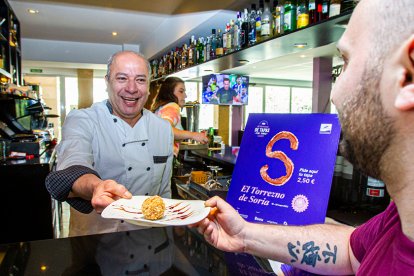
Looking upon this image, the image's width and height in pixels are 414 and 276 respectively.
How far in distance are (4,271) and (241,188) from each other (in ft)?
3.13

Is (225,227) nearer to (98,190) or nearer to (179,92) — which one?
(98,190)

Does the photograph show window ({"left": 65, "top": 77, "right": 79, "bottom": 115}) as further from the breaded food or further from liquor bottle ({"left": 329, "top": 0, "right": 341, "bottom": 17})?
the breaded food

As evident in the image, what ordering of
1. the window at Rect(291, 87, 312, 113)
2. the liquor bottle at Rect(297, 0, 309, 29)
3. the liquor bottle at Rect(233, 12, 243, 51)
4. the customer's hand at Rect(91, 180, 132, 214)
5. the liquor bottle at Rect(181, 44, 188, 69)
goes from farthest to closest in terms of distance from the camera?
the window at Rect(291, 87, 312, 113)
the liquor bottle at Rect(181, 44, 188, 69)
the liquor bottle at Rect(233, 12, 243, 51)
the liquor bottle at Rect(297, 0, 309, 29)
the customer's hand at Rect(91, 180, 132, 214)

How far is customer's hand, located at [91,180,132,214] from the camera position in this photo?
1148mm

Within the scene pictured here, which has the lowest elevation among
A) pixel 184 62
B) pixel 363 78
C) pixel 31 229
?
pixel 31 229

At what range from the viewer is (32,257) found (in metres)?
1.13

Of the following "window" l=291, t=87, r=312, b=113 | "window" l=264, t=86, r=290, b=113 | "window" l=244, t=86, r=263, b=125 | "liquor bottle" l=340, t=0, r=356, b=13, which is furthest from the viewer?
"window" l=291, t=87, r=312, b=113

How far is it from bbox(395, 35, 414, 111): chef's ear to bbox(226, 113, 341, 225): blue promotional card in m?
0.70

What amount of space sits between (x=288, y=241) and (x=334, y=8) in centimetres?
132

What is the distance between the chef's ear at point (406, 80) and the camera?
22.0 inches

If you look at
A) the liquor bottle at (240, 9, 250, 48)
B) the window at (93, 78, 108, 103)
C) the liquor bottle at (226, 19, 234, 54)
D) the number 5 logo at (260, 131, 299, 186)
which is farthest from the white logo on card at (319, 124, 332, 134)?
the window at (93, 78, 108, 103)

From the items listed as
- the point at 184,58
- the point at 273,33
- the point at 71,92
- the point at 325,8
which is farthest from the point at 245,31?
the point at 71,92

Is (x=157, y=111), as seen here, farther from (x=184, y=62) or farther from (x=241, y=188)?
(x=241, y=188)

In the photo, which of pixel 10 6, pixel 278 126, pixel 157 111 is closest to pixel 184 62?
pixel 157 111
